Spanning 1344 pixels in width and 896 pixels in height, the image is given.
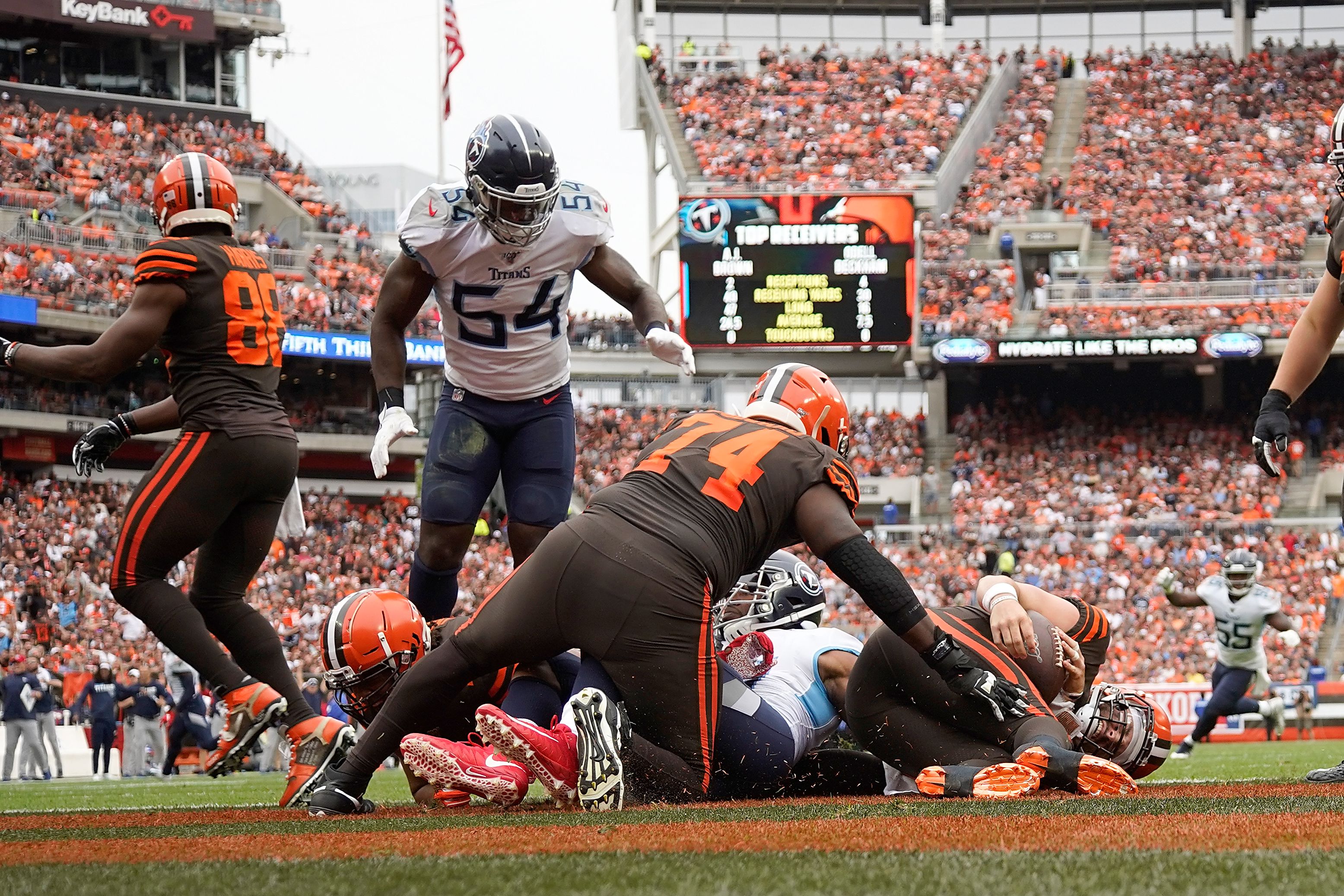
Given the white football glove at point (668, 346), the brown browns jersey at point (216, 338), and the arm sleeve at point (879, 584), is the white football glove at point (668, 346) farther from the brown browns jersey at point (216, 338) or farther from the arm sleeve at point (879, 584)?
the arm sleeve at point (879, 584)

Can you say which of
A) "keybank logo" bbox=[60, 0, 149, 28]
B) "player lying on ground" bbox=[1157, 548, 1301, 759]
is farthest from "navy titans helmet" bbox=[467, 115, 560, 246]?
"keybank logo" bbox=[60, 0, 149, 28]

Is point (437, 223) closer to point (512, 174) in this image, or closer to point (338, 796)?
point (512, 174)

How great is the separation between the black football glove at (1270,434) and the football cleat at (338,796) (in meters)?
3.25

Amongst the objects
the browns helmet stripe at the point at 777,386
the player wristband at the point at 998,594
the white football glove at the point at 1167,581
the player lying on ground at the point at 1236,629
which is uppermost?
the browns helmet stripe at the point at 777,386

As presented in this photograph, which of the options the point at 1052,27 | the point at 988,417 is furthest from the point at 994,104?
the point at 988,417

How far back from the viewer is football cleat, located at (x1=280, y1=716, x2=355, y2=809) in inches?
207

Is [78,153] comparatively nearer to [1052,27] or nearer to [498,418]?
[1052,27]

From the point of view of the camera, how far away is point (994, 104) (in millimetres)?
35250

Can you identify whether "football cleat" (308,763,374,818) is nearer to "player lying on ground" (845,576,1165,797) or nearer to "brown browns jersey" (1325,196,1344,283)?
"player lying on ground" (845,576,1165,797)

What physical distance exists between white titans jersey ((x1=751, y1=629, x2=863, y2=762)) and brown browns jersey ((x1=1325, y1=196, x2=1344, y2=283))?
7.13 feet

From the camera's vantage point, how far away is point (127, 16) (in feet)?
116

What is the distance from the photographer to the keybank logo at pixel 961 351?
94.7 feet

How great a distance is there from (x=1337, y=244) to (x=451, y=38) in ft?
98.2

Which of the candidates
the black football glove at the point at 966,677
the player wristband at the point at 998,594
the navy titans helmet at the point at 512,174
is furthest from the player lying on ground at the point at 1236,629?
the black football glove at the point at 966,677
